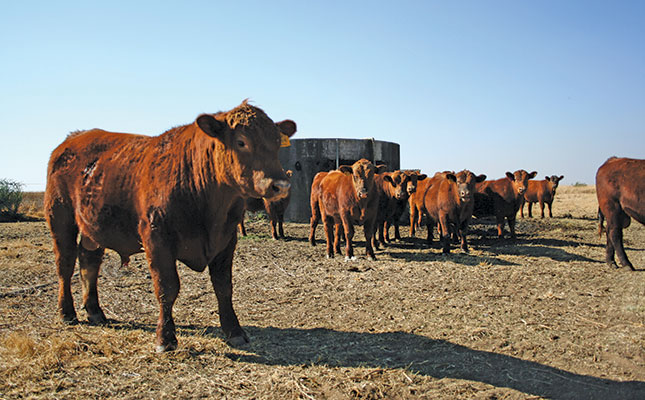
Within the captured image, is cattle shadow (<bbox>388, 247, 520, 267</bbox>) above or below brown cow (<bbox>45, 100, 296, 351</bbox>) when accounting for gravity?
below

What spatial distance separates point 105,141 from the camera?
4.67m

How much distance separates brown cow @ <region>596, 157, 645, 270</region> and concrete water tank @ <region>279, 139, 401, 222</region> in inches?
368

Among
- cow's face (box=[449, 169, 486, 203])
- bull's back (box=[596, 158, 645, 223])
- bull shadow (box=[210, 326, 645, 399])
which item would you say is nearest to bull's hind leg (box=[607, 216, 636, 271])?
bull's back (box=[596, 158, 645, 223])

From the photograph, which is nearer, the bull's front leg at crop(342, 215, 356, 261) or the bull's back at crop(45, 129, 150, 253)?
the bull's back at crop(45, 129, 150, 253)

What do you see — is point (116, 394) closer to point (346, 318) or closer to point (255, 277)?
point (346, 318)

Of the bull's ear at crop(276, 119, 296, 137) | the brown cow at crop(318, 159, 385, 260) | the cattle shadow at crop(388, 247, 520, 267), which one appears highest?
the bull's ear at crop(276, 119, 296, 137)

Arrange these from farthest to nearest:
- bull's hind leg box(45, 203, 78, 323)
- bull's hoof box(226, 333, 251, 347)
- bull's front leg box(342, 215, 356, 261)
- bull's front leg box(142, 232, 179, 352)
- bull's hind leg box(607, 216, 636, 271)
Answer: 1. bull's front leg box(342, 215, 356, 261)
2. bull's hind leg box(607, 216, 636, 271)
3. bull's hind leg box(45, 203, 78, 323)
4. bull's hoof box(226, 333, 251, 347)
5. bull's front leg box(142, 232, 179, 352)

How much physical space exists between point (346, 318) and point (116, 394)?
2779 millimetres

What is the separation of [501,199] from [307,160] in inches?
273

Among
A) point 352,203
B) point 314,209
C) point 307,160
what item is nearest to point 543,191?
point 307,160

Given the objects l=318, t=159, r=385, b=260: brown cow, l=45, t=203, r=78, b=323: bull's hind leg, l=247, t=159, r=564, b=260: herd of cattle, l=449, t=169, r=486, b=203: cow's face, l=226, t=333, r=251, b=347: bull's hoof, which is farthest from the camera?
l=449, t=169, r=486, b=203: cow's face

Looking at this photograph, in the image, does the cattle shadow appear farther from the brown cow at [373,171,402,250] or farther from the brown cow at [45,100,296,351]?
the brown cow at [45,100,296,351]

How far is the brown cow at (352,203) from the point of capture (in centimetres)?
909

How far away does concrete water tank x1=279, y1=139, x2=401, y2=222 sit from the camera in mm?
16641
